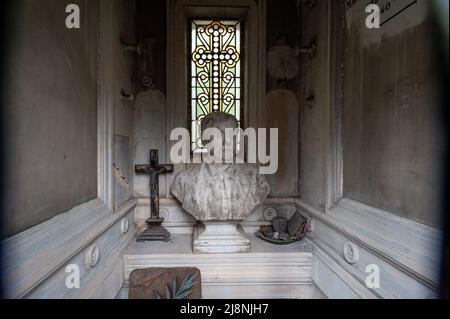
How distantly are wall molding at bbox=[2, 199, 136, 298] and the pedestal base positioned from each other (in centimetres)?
79

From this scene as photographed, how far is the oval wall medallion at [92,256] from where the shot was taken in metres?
1.59

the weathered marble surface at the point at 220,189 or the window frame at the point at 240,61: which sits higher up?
the window frame at the point at 240,61

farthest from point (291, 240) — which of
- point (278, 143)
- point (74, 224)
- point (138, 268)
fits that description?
point (74, 224)

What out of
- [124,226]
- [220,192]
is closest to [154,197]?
[124,226]

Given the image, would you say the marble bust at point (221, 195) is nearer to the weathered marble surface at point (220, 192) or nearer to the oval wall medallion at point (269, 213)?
the weathered marble surface at point (220, 192)

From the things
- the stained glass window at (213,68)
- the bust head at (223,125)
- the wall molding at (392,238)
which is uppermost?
the stained glass window at (213,68)

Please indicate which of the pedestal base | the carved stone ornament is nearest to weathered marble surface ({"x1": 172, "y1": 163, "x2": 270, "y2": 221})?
the pedestal base

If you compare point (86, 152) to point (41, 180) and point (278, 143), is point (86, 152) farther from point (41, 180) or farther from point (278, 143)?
point (278, 143)

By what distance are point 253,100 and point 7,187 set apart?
7.52 ft

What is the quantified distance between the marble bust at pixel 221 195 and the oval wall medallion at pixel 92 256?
784mm

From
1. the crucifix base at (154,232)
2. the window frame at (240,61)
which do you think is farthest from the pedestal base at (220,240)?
the window frame at (240,61)

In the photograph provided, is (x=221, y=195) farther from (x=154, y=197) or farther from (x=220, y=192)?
(x=154, y=197)

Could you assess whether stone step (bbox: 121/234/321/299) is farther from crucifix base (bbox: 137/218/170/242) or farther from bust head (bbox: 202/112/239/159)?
bust head (bbox: 202/112/239/159)
